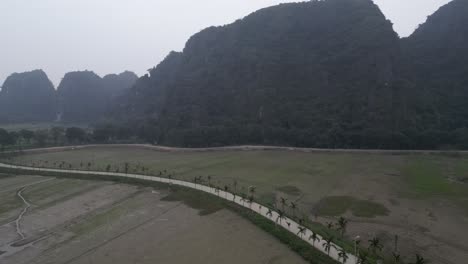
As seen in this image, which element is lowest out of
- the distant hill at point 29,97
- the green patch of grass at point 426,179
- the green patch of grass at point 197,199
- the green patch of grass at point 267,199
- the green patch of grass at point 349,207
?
the green patch of grass at point 197,199

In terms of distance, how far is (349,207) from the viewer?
1272 inches

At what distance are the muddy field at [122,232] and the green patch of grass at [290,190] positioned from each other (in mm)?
8159

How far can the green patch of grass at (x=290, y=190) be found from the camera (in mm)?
37188

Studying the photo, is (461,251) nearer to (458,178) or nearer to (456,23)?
(458,178)

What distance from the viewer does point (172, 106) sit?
3907 inches

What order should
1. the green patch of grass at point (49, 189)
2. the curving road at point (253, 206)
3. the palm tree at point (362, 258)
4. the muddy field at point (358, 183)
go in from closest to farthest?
the palm tree at point (362, 258), the curving road at point (253, 206), the muddy field at point (358, 183), the green patch of grass at point (49, 189)

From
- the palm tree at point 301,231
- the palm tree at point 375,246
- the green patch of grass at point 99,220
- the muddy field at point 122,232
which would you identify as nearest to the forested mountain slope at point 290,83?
the muddy field at point 122,232

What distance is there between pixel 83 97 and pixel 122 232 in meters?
135

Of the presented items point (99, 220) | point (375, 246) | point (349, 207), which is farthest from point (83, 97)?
point (375, 246)

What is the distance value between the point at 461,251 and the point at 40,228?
30.8m

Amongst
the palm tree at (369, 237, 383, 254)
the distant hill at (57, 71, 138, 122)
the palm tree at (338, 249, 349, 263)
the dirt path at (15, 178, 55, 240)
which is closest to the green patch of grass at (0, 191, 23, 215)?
the dirt path at (15, 178, 55, 240)

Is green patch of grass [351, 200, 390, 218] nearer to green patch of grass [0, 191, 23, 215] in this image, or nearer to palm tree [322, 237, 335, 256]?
palm tree [322, 237, 335, 256]

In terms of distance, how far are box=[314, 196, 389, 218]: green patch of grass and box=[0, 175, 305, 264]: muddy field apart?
7.42 metres

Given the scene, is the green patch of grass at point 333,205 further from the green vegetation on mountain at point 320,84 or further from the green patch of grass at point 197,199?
the green vegetation on mountain at point 320,84
